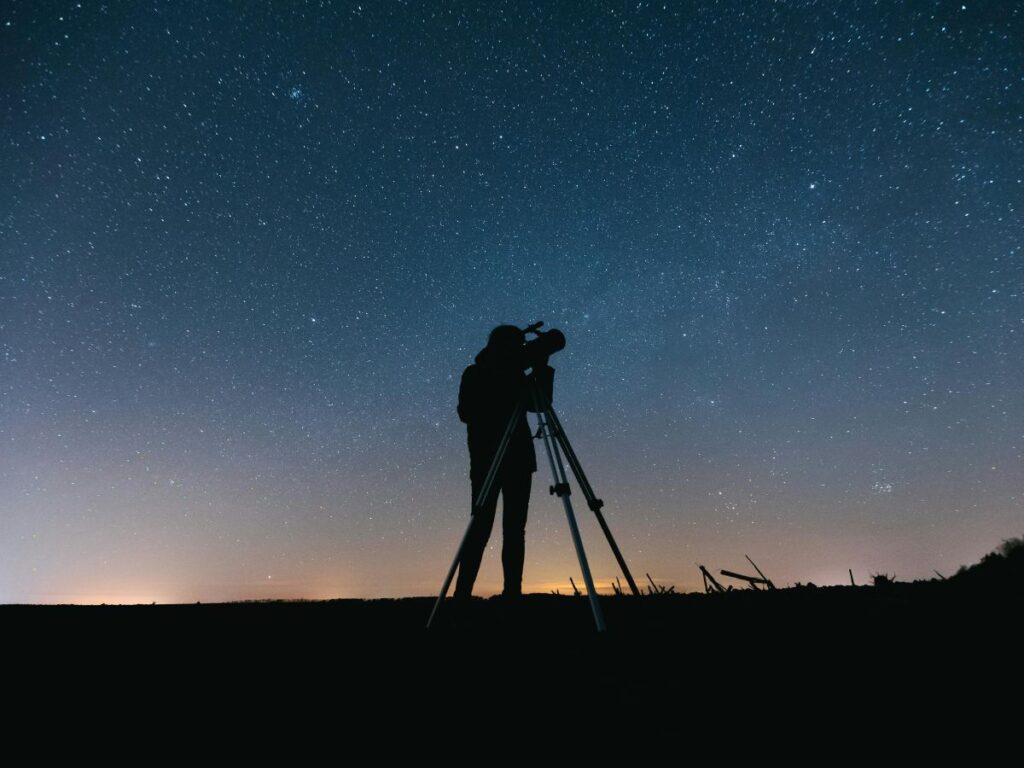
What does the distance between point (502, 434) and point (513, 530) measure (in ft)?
2.87

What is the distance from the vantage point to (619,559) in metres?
3.67

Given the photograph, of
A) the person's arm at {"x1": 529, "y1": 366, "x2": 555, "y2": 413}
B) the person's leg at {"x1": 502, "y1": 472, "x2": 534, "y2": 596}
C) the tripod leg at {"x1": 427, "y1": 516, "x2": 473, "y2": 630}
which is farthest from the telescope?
the tripod leg at {"x1": 427, "y1": 516, "x2": 473, "y2": 630}

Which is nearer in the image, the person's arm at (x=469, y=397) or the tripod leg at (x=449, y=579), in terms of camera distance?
the tripod leg at (x=449, y=579)

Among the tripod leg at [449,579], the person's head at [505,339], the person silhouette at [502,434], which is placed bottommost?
the tripod leg at [449,579]

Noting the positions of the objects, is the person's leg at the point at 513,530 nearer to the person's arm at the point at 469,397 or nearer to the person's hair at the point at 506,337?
the person's arm at the point at 469,397

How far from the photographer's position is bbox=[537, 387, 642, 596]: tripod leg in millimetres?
3658

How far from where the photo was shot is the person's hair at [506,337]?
4.42m

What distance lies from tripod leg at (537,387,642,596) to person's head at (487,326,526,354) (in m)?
0.68

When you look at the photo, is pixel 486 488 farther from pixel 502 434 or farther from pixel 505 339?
pixel 505 339

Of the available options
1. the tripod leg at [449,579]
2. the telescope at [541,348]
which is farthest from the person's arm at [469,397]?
the tripod leg at [449,579]

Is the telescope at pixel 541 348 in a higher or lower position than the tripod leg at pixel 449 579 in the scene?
higher

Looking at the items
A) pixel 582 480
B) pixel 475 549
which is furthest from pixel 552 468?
pixel 475 549

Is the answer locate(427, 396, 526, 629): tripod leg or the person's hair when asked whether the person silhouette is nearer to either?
the person's hair

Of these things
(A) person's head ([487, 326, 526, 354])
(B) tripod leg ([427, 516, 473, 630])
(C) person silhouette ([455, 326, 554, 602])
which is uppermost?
(A) person's head ([487, 326, 526, 354])
